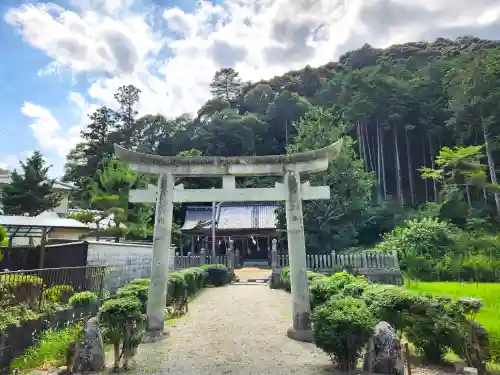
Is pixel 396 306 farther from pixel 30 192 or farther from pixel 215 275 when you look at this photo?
pixel 30 192

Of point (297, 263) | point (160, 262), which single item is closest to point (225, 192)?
point (160, 262)

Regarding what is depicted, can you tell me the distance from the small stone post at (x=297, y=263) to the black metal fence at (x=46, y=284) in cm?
513

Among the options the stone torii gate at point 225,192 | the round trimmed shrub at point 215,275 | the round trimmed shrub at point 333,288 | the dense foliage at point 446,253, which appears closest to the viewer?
the round trimmed shrub at point 333,288

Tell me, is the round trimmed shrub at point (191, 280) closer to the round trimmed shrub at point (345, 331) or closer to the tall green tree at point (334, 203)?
the round trimmed shrub at point (345, 331)

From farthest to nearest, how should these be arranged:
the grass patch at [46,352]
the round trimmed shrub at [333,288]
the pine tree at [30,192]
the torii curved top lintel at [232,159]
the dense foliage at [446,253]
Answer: the pine tree at [30,192], the dense foliage at [446,253], the torii curved top lintel at [232,159], the round trimmed shrub at [333,288], the grass patch at [46,352]

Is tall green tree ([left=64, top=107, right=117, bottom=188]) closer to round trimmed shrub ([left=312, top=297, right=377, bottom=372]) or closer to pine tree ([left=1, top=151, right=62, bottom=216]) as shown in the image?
pine tree ([left=1, top=151, right=62, bottom=216])

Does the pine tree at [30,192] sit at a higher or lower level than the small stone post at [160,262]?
higher

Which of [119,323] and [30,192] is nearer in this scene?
[119,323]

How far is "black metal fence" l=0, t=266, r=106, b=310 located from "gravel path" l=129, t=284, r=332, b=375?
2.36 metres

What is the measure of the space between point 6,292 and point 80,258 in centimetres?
392

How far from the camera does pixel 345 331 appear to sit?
4816mm

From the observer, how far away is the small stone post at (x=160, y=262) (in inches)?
295

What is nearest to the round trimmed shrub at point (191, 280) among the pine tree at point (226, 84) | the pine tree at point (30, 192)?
the pine tree at point (30, 192)

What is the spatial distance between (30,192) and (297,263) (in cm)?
1857
